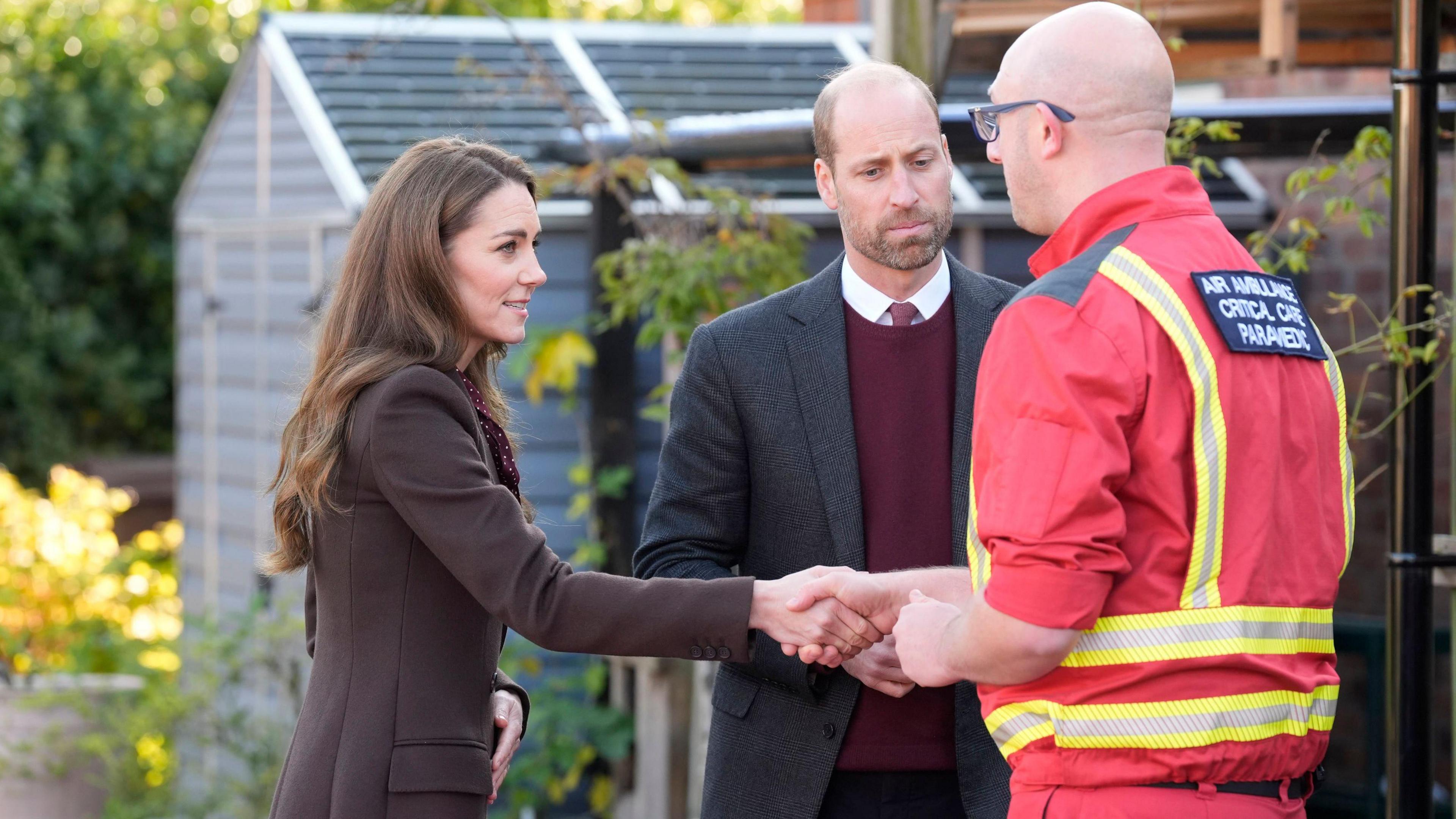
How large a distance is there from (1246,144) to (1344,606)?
2.48 metres

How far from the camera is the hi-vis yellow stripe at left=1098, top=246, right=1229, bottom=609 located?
1729mm

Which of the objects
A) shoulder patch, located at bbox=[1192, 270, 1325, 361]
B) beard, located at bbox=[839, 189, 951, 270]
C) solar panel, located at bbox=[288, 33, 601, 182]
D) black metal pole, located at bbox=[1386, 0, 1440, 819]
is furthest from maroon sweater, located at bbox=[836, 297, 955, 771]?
solar panel, located at bbox=[288, 33, 601, 182]

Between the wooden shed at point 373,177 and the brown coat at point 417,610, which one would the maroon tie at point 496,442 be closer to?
the brown coat at point 417,610

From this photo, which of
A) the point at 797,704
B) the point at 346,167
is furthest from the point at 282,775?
the point at 346,167

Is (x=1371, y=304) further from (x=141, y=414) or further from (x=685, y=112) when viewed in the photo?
(x=141, y=414)

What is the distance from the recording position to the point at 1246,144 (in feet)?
16.3

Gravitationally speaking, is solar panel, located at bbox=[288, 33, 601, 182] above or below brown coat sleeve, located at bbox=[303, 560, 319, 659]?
above

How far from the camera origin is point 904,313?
2.71 m

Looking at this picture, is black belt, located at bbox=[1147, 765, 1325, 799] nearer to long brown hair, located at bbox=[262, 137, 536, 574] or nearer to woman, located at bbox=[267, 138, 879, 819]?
woman, located at bbox=[267, 138, 879, 819]

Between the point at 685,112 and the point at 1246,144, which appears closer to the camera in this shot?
the point at 1246,144

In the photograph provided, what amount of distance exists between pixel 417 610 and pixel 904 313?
104cm

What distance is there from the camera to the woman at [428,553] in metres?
2.21

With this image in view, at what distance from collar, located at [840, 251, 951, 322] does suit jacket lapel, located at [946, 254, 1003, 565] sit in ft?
0.10

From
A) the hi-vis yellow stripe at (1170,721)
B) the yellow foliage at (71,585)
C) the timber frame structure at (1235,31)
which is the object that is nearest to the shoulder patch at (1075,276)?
the hi-vis yellow stripe at (1170,721)
